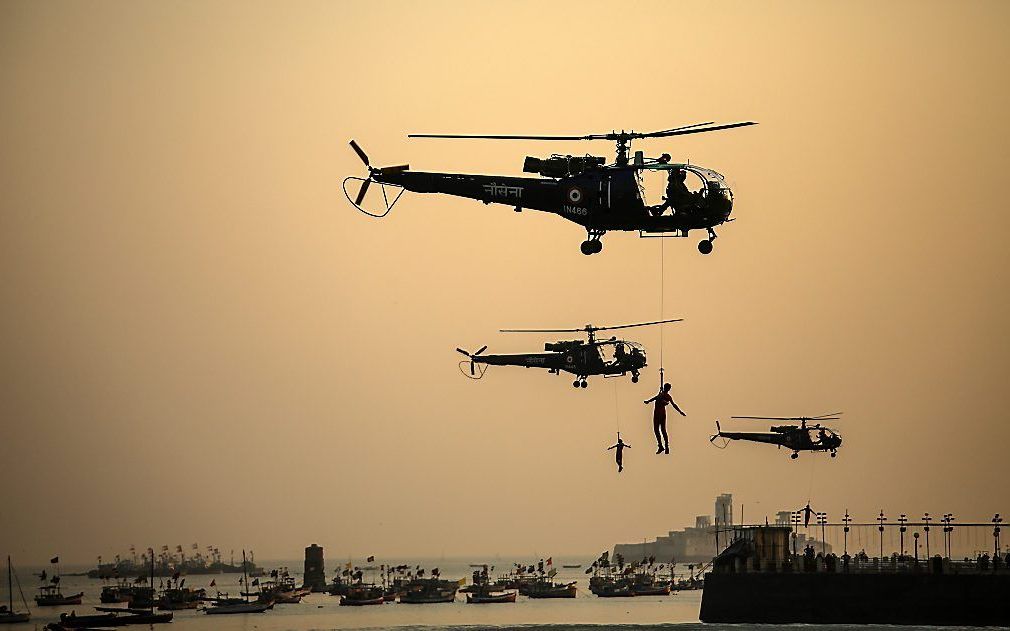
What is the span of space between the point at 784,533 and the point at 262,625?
69294mm

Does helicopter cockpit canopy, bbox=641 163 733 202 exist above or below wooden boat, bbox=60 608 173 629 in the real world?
above

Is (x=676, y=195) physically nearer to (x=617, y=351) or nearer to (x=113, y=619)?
(x=617, y=351)

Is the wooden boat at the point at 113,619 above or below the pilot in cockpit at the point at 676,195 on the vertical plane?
below

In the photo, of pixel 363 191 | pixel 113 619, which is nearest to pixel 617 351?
pixel 363 191

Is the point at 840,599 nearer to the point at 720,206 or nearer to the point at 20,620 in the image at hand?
the point at 720,206

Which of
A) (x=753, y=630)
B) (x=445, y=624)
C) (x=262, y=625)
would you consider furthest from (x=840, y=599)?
(x=262, y=625)

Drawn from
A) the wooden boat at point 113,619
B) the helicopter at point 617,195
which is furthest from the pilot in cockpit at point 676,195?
the wooden boat at point 113,619

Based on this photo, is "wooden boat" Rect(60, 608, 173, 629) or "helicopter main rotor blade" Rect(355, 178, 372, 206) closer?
"helicopter main rotor blade" Rect(355, 178, 372, 206)

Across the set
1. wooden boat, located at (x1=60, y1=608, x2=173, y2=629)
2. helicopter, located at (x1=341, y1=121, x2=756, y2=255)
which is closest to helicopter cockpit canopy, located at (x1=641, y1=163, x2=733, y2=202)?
helicopter, located at (x1=341, y1=121, x2=756, y2=255)

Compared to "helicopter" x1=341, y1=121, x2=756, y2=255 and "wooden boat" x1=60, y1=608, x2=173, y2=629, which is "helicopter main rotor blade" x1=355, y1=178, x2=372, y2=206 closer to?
"helicopter" x1=341, y1=121, x2=756, y2=255

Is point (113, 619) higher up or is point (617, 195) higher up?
point (617, 195)

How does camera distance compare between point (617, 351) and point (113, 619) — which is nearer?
point (617, 351)

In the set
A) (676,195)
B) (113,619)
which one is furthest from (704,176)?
(113,619)

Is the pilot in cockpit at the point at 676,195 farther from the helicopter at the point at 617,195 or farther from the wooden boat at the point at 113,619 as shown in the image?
the wooden boat at the point at 113,619
